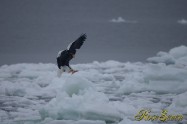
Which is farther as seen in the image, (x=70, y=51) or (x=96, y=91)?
(x=96, y=91)

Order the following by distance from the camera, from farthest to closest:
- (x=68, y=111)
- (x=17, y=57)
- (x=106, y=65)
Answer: (x=106, y=65), (x=17, y=57), (x=68, y=111)

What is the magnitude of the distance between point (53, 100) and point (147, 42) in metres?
1.57

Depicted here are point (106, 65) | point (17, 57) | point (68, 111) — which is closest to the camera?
point (68, 111)

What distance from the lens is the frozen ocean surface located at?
15.6 ft

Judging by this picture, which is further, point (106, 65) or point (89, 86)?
point (106, 65)

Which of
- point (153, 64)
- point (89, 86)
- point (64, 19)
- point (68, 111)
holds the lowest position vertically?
point (68, 111)

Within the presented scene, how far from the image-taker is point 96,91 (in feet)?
16.2

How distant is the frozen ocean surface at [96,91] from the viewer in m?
4.75

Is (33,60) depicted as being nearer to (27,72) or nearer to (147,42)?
(27,72)

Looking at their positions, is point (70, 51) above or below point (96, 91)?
above

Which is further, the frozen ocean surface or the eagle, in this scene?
the frozen ocean surface

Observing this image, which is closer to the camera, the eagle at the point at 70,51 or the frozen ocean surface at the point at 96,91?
the eagle at the point at 70,51

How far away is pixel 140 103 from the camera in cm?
496

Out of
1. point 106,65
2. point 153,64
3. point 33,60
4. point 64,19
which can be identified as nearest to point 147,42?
point 153,64
